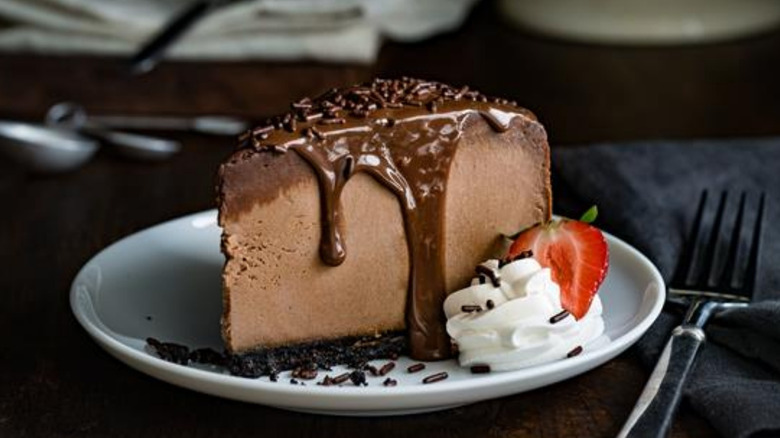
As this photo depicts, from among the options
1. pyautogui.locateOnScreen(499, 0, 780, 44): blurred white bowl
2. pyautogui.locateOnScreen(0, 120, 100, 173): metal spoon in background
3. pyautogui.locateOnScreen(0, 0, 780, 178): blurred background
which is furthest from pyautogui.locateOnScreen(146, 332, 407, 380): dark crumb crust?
pyautogui.locateOnScreen(499, 0, 780, 44): blurred white bowl

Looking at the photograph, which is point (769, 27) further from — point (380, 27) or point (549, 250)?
point (549, 250)

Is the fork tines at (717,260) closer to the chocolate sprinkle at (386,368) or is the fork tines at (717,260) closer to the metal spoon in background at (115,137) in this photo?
the chocolate sprinkle at (386,368)

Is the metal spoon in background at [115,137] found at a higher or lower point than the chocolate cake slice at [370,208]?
lower

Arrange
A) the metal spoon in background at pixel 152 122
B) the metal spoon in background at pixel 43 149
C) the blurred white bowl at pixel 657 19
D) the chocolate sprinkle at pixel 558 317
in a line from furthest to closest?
1. the blurred white bowl at pixel 657 19
2. the metal spoon in background at pixel 152 122
3. the metal spoon in background at pixel 43 149
4. the chocolate sprinkle at pixel 558 317

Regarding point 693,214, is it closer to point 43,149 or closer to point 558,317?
point 558,317

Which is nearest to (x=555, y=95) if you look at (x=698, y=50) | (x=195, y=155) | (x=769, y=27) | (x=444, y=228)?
(x=698, y=50)

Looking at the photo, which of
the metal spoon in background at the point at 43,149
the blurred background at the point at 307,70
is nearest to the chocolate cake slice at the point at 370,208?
the metal spoon in background at the point at 43,149

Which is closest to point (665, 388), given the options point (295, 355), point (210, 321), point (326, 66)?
point (295, 355)
